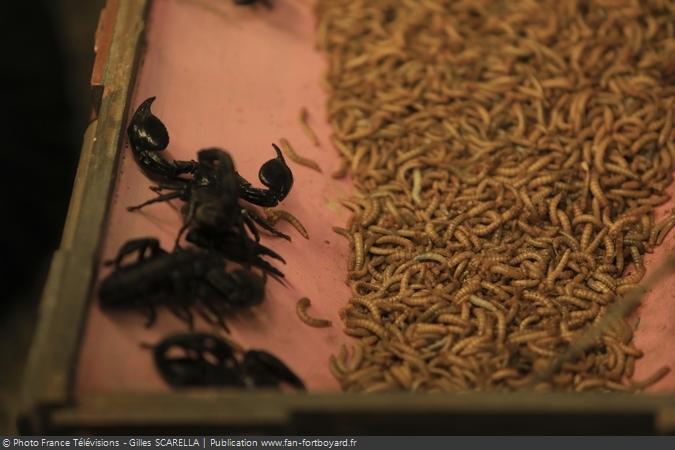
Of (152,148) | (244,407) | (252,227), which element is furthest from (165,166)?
(244,407)

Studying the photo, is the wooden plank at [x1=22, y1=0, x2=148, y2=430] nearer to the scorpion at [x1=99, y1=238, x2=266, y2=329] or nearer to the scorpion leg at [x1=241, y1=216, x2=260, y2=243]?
the scorpion at [x1=99, y1=238, x2=266, y2=329]

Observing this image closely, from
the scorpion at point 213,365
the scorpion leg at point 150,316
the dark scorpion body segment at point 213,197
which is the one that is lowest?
the scorpion at point 213,365

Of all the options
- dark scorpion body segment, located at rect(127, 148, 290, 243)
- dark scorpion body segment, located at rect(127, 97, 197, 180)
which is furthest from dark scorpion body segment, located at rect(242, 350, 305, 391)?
dark scorpion body segment, located at rect(127, 97, 197, 180)

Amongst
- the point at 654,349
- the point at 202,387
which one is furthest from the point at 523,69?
the point at 202,387

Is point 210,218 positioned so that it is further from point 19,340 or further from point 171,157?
point 19,340

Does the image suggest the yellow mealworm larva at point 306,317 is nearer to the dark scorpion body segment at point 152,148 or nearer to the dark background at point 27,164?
the dark scorpion body segment at point 152,148

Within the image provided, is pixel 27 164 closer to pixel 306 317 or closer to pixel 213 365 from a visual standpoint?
pixel 306 317

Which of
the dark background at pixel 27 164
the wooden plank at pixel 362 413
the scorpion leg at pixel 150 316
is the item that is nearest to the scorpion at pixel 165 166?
the scorpion leg at pixel 150 316
